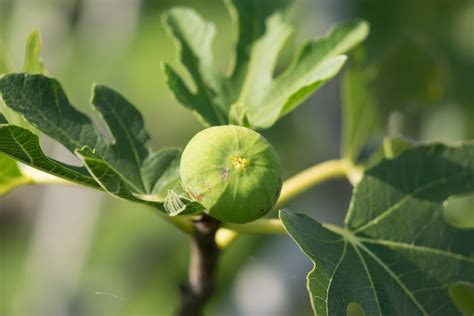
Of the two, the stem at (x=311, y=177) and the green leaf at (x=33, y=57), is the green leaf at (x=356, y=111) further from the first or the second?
the green leaf at (x=33, y=57)

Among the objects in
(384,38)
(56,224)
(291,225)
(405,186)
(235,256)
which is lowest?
(56,224)

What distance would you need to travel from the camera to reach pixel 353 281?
1.13 meters

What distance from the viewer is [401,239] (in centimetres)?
125

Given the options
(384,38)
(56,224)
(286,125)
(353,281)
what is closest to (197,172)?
(353,281)

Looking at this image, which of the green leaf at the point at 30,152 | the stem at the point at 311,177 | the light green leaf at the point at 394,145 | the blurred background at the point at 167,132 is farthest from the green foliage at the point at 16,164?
the light green leaf at the point at 394,145

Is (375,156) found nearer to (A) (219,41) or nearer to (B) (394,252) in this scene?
(B) (394,252)

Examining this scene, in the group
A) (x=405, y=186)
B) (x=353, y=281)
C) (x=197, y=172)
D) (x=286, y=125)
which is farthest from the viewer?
(x=286, y=125)

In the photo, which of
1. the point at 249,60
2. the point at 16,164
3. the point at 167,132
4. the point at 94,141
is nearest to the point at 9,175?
the point at 16,164

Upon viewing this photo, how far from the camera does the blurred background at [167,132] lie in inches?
83.0

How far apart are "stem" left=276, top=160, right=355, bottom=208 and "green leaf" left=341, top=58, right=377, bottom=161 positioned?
0.05 m

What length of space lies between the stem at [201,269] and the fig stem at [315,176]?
19cm

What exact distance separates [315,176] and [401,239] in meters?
0.30

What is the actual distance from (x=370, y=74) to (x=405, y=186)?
0.59 meters

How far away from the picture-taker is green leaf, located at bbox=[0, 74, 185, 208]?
1122 millimetres
